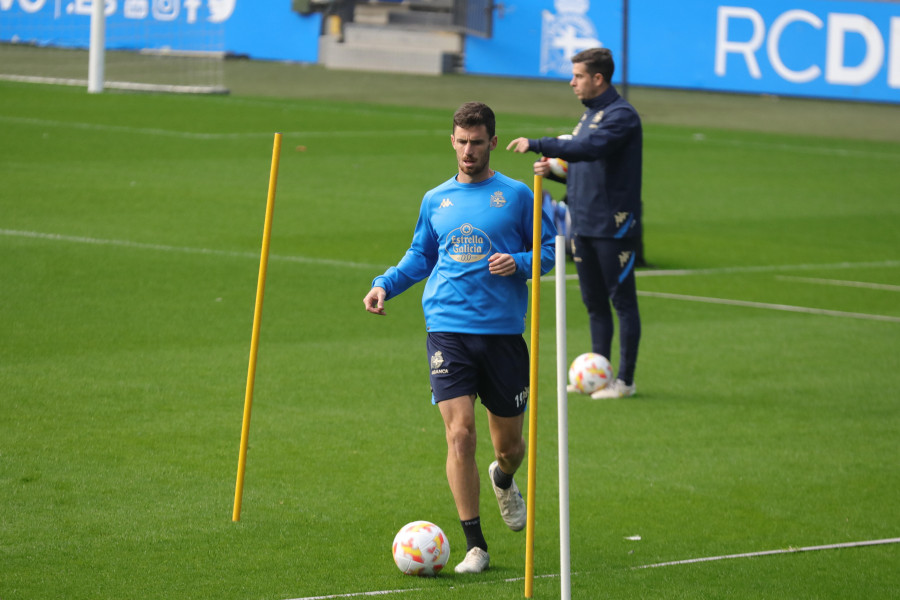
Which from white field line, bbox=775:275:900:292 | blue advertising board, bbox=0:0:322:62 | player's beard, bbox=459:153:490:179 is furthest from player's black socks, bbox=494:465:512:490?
blue advertising board, bbox=0:0:322:62

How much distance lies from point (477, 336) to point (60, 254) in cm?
840

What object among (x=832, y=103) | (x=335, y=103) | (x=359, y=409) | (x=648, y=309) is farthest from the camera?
(x=832, y=103)

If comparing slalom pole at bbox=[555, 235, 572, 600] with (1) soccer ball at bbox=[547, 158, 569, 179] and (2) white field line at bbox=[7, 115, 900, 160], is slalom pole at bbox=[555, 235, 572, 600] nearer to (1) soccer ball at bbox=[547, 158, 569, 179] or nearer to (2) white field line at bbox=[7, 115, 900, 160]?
(1) soccer ball at bbox=[547, 158, 569, 179]

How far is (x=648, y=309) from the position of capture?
1331 centimetres

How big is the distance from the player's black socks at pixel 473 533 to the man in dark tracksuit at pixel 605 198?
3850 mm

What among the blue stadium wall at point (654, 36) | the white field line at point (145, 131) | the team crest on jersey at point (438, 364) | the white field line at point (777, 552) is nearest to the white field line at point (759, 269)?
the white field line at point (777, 552)

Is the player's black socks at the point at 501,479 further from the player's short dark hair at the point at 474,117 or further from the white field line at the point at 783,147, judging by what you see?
the white field line at the point at 783,147

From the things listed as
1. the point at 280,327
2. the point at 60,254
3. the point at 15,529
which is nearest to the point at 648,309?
the point at 280,327

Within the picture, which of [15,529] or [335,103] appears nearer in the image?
[15,529]

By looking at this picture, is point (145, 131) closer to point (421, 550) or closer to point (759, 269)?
point (759, 269)

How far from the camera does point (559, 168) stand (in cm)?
1039

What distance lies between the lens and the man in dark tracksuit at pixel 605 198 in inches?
389

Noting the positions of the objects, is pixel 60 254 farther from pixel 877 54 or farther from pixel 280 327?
pixel 877 54

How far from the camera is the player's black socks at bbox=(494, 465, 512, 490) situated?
6.80 metres
